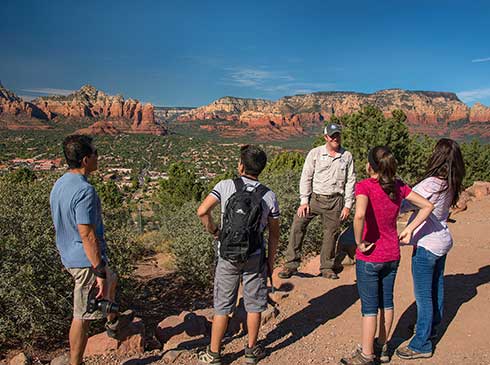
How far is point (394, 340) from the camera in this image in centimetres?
377

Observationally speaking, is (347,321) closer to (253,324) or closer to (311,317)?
(311,317)

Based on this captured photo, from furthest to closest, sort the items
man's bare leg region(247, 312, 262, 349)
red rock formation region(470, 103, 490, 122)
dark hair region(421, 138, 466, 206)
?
red rock formation region(470, 103, 490, 122), man's bare leg region(247, 312, 262, 349), dark hair region(421, 138, 466, 206)

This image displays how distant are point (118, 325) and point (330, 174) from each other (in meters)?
2.82

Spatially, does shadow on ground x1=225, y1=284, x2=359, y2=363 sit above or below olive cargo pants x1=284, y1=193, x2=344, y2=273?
below

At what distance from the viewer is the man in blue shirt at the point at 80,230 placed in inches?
113

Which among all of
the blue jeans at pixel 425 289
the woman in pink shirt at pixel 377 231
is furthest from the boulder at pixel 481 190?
the woman in pink shirt at pixel 377 231

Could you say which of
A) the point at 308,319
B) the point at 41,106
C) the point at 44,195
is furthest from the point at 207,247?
the point at 41,106

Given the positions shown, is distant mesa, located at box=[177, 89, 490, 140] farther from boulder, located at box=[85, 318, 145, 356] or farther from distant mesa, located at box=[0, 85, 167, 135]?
boulder, located at box=[85, 318, 145, 356]

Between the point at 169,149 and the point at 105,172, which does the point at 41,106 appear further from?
the point at 105,172

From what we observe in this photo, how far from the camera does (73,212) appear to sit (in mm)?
2896

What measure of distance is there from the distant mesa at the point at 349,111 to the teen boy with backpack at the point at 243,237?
5167 inches

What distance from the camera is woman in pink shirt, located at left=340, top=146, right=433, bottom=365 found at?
9.64 feet

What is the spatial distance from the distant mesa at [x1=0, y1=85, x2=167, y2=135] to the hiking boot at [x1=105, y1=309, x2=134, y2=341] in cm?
10491

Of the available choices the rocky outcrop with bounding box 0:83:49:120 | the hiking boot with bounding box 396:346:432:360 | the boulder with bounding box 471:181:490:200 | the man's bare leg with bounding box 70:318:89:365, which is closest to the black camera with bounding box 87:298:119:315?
the man's bare leg with bounding box 70:318:89:365
